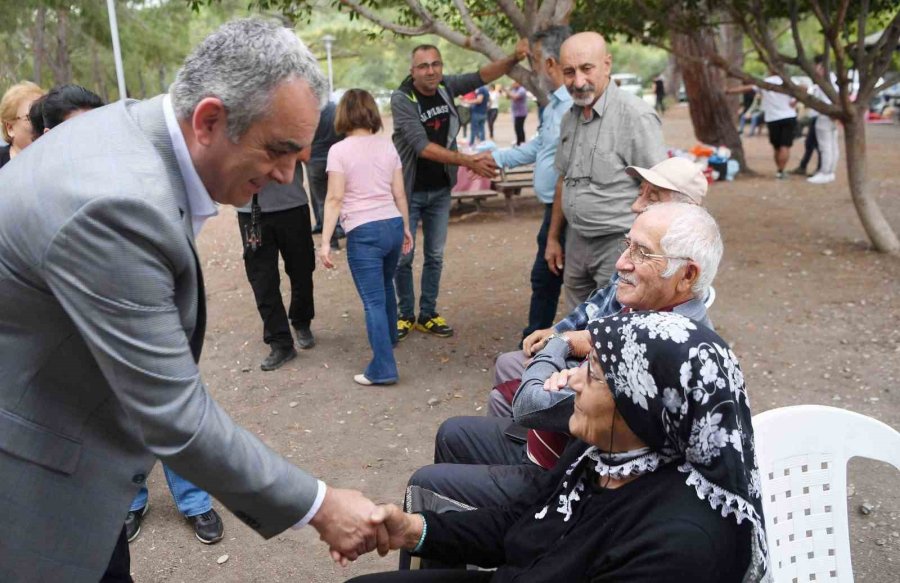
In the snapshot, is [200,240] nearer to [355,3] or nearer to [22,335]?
[355,3]

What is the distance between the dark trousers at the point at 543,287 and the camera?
5.24 m

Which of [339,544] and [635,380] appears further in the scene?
[339,544]

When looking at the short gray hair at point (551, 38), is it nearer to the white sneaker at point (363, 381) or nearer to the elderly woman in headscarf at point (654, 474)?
the white sneaker at point (363, 381)

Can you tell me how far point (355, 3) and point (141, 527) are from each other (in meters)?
4.42

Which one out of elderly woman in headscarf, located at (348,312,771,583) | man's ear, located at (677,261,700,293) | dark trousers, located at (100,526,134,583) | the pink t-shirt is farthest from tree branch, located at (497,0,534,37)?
dark trousers, located at (100,526,134,583)

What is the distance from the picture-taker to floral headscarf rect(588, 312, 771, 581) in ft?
5.59

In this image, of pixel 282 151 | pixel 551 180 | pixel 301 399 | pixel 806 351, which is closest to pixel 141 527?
pixel 301 399

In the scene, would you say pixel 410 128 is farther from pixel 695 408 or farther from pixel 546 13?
pixel 695 408

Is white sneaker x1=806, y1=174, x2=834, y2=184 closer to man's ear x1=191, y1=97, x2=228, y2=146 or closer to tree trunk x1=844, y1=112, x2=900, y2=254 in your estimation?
tree trunk x1=844, y1=112, x2=900, y2=254

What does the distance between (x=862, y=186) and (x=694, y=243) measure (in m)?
5.70

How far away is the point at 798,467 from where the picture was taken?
2375mm

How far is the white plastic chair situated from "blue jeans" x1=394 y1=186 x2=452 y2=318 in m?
3.72

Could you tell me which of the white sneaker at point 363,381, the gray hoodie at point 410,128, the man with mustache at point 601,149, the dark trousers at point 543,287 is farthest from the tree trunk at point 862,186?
the white sneaker at point 363,381

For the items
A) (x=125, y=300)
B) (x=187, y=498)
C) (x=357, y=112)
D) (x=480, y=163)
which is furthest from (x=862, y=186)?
(x=125, y=300)
